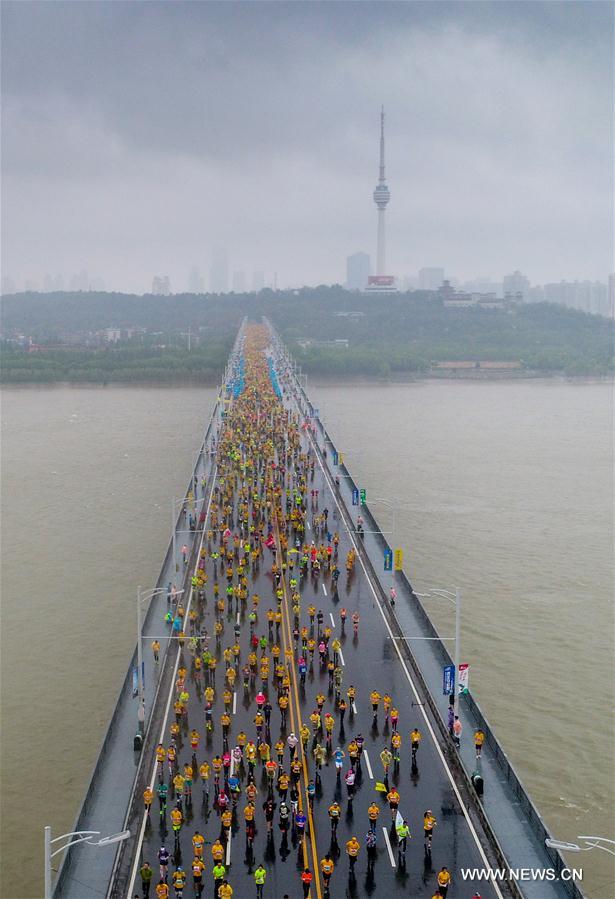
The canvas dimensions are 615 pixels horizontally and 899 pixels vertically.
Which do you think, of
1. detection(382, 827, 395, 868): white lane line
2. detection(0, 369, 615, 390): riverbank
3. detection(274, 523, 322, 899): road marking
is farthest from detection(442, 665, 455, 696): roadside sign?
detection(0, 369, 615, 390): riverbank

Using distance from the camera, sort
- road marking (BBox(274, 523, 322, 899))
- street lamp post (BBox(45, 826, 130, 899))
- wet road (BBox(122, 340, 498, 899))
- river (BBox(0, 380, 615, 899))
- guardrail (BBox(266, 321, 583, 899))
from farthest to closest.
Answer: river (BBox(0, 380, 615, 899))
road marking (BBox(274, 523, 322, 899))
guardrail (BBox(266, 321, 583, 899))
wet road (BBox(122, 340, 498, 899))
street lamp post (BBox(45, 826, 130, 899))

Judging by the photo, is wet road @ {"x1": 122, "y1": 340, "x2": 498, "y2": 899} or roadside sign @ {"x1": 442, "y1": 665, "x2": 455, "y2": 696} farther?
roadside sign @ {"x1": 442, "y1": 665, "x2": 455, "y2": 696}

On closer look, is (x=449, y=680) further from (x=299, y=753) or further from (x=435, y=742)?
(x=299, y=753)

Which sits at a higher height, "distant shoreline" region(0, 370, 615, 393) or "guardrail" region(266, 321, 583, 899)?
"distant shoreline" region(0, 370, 615, 393)

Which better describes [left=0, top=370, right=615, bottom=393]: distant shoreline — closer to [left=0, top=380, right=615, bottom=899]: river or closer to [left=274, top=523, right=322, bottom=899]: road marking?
[left=0, top=380, right=615, bottom=899]: river

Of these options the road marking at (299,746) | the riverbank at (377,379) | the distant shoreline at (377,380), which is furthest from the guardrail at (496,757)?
the riverbank at (377,379)

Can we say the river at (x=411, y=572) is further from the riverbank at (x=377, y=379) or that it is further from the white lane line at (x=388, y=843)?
the riverbank at (x=377, y=379)

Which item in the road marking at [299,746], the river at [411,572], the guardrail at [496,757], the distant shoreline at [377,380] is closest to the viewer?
the guardrail at [496,757]
